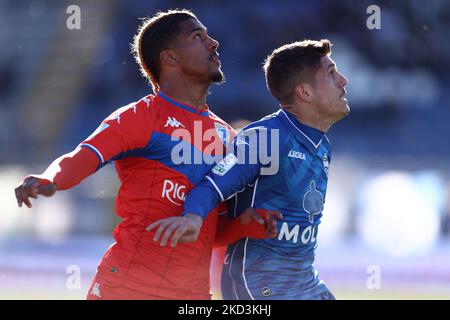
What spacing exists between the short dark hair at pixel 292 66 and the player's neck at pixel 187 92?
37 centimetres

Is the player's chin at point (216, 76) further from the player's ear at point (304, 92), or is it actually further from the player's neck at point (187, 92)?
the player's ear at point (304, 92)

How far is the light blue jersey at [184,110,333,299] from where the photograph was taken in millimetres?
3965

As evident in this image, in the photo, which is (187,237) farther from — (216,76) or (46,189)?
(216,76)

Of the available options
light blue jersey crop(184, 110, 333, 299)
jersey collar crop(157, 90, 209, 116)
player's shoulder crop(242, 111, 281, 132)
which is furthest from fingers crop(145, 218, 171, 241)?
jersey collar crop(157, 90, 209, 116)

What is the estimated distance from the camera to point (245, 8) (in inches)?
643

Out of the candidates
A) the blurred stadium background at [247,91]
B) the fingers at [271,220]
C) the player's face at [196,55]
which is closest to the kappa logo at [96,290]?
the fingers at [271,220]

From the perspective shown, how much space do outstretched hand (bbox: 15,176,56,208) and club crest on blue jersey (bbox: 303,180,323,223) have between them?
1.24 metres

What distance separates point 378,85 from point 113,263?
1244cm

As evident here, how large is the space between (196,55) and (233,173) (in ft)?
2.59

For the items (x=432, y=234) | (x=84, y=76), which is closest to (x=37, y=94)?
(x=84, y=76)

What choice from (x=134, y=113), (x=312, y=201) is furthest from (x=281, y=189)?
(x=134, y=113)

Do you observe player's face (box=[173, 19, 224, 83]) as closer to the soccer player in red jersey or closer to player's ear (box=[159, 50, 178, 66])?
player's ear (box=[159, 50, 178, 66])

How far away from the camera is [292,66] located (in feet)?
14.3

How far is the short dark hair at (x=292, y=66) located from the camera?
4332 millimetres
